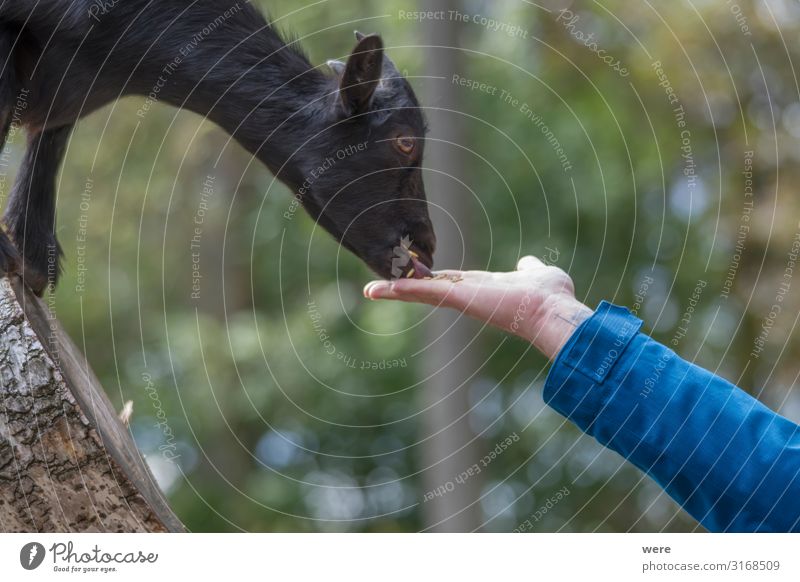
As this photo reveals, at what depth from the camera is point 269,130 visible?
14.6 ft

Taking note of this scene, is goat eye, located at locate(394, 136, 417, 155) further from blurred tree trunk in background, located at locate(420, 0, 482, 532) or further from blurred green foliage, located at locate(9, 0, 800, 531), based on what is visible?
blurred green foliage, located at locate(9, 0, 800, 531)

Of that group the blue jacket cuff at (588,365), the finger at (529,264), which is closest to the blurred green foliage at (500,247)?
the finger at (529,264)

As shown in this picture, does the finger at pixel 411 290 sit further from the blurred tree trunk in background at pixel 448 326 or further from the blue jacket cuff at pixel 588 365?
the blurred tree trunk in background at pixel 448 326

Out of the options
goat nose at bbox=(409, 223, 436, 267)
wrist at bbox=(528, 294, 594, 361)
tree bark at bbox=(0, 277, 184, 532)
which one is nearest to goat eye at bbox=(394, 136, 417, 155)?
goat nose at bbox=(409, 223, 436, 267)

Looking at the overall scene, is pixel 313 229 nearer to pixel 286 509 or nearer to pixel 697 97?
pixel 286 509

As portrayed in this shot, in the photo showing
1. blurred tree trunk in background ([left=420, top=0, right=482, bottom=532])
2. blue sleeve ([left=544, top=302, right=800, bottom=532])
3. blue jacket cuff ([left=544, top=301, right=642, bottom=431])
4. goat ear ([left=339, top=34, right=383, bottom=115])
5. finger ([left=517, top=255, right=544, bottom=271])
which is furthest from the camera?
blurred tree trunk in background ([left=420, top=0, right=482, bottom=532])

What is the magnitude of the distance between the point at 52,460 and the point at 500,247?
7.49 meters

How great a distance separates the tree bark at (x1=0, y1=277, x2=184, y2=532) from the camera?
3201 millimetres

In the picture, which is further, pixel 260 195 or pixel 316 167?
pixel 260 195

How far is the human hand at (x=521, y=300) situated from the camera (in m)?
3.25

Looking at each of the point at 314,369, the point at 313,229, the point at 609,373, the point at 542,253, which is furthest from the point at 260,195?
the point at 609,373

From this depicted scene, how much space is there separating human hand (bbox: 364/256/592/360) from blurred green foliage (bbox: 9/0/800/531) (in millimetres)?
5362

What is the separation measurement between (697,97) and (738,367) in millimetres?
3190

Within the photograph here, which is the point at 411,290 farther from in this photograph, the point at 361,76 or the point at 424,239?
the point at 361,76
